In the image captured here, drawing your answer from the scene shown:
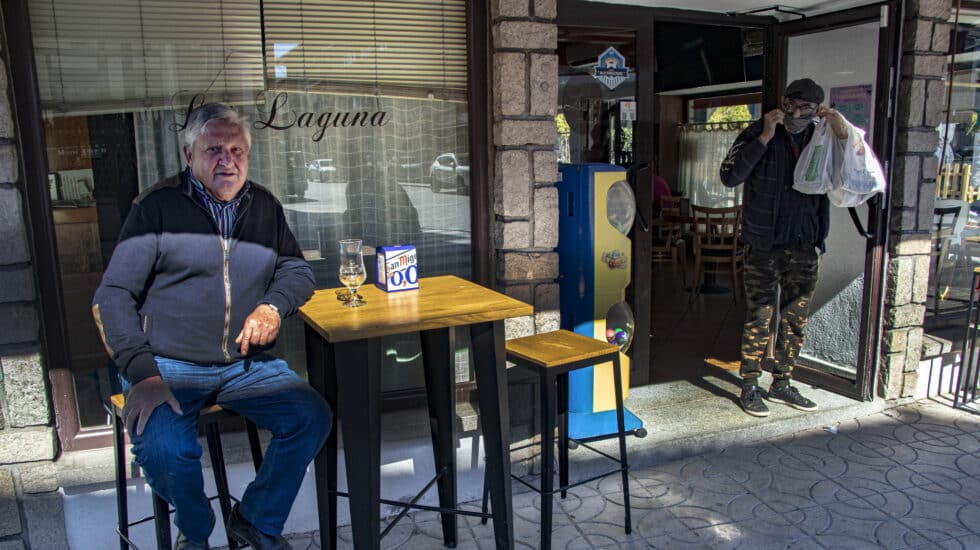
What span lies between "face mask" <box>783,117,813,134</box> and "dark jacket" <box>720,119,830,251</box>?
0.04 meters

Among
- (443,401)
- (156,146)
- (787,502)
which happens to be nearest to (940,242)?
(787,502)

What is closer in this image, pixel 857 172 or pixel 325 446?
pixel 325 446

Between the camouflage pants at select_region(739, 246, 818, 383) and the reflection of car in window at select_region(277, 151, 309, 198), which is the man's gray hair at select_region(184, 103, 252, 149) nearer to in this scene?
the reflection of car in window at select_region(277, 151, 309, 198)

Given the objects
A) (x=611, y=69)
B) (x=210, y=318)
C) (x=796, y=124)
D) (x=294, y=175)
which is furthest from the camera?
(x=611, y=69)

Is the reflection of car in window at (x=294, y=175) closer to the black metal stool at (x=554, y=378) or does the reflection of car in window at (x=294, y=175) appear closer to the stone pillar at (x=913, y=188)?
the black metal stool at (x=554, y=378)

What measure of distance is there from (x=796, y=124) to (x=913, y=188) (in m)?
0.91

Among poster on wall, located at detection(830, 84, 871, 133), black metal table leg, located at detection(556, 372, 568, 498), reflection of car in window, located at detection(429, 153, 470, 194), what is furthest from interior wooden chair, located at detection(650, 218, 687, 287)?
black metal table leg, located at detection(556, 372, 568, 498)

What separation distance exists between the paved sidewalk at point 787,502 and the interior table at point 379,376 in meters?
0.61

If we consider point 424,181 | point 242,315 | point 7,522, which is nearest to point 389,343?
point 424,181

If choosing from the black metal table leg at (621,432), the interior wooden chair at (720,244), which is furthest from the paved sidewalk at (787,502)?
the interior wooden chair at (720,244)

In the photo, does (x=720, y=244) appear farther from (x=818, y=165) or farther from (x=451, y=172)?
(x=451, y=172)

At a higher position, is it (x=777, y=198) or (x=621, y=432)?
(x=777, y=198)

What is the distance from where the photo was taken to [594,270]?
148 inches

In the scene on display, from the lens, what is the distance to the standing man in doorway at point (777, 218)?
406 cm
